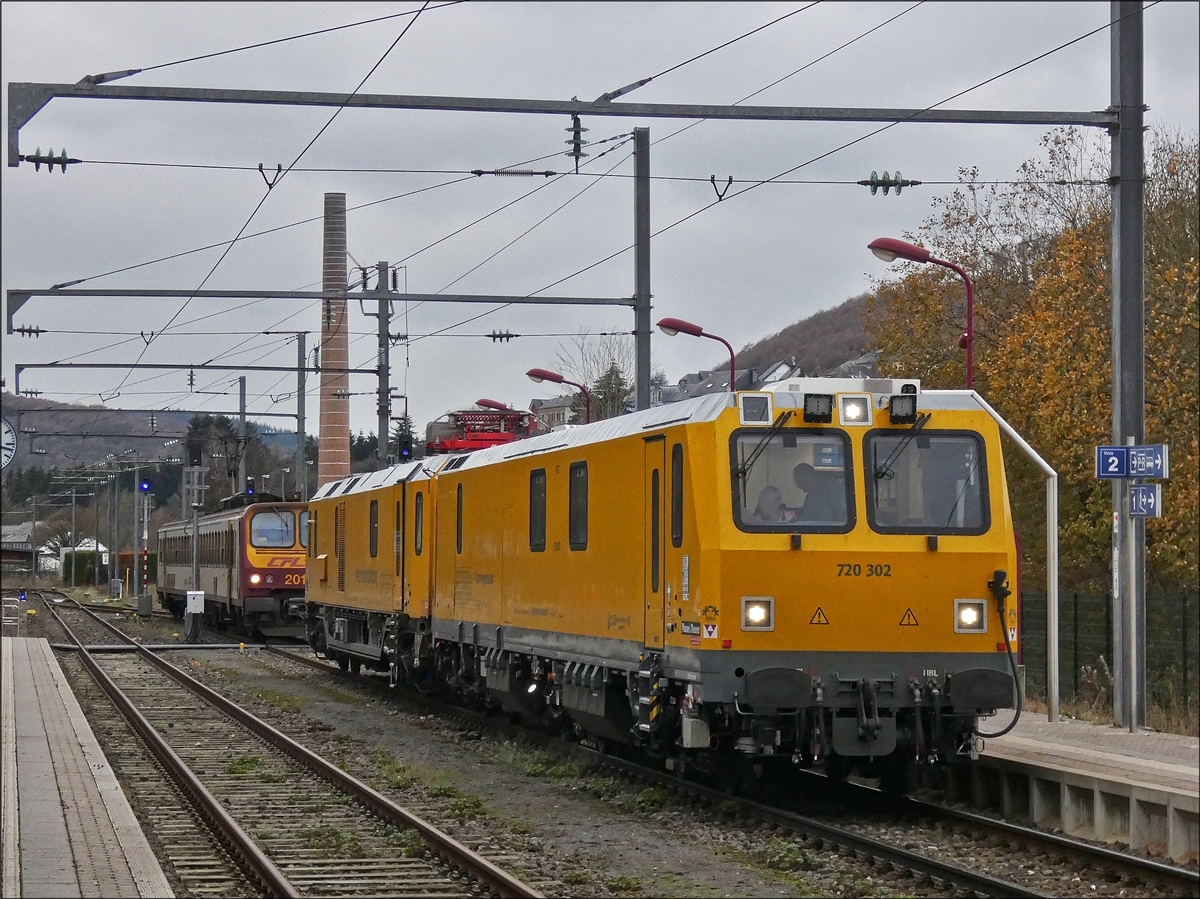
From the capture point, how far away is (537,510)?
16.0 m

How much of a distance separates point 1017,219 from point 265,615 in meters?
17.4

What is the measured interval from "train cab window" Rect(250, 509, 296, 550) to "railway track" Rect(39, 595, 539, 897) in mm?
15226

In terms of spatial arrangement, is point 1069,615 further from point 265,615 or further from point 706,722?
point 265,615

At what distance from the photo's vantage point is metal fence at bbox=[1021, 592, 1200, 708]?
1959 cm

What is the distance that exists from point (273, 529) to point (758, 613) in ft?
81.8

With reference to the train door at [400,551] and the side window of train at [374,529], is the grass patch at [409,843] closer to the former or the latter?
the train door at [400,551]

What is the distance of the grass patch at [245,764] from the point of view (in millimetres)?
15656

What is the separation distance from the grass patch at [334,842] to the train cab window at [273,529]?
2359 centimetres

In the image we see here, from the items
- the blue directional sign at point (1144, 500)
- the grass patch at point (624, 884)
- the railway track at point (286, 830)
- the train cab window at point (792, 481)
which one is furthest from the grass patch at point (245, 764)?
the blue directional sign at point (1144, 500)

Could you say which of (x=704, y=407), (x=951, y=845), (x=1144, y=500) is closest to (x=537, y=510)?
(x=704, y=407)

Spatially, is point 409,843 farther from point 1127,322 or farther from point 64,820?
point 1127,322

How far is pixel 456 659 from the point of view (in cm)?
2048

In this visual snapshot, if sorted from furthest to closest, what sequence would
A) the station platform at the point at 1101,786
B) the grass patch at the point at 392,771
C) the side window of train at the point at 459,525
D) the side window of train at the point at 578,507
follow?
the side window of train at the point at 459,525
the side window of train at the point at 578,507
the grass patch at the point at 392,771
the station platform at the point at 1101,786

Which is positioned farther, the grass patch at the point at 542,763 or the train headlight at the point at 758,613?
the grass patch at the point at 542,763
